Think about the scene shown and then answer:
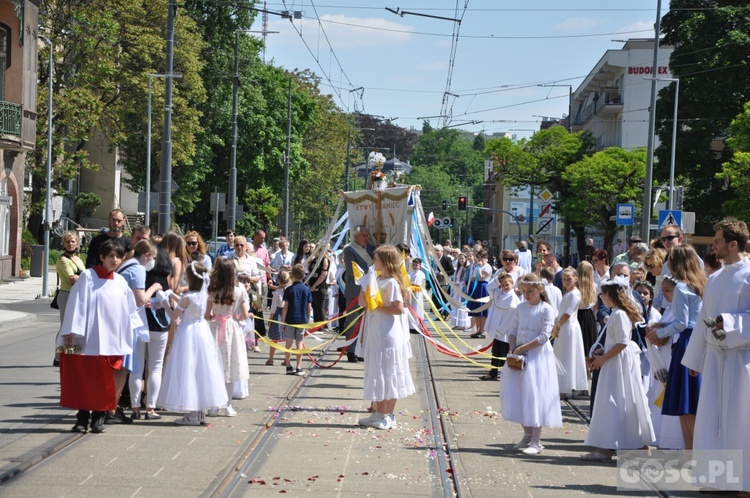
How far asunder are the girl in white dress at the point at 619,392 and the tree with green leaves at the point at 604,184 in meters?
46.0

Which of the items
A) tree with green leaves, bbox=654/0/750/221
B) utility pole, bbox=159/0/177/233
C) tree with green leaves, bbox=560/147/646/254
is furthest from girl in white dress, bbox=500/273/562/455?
tree with green leaves, bbox=560/147/646/254

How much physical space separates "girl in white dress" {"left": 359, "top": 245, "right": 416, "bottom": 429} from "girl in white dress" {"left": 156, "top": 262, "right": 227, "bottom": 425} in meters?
1.47

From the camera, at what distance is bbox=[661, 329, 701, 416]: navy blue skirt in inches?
353

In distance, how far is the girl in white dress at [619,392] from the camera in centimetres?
960

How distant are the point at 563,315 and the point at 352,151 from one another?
238ft

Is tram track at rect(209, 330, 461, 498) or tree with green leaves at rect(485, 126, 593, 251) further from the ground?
tree with green leaves at rect(485, 126, 593, 251)

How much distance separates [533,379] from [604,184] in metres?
47.0

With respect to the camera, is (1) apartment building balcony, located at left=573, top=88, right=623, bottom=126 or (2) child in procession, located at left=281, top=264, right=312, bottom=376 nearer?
(2) child in procession, located at left=281, top=264, right=312, bottom=376

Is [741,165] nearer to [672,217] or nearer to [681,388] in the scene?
[672,217]

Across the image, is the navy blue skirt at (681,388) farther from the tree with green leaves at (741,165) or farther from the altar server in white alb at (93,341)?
the tree with green leaves at (741,165)

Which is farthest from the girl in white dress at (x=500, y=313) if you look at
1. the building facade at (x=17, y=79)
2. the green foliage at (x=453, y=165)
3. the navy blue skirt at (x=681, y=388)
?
the green foliage at (x=453, y=165)

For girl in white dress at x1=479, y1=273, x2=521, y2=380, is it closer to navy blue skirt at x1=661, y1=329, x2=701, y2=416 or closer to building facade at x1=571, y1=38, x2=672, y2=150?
navy blue skirt at x1=661, y1=329, x2=701, y2=416

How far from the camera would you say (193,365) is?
1084 cm

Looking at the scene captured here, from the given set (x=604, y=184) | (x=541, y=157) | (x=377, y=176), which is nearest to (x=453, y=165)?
(x=541, y=157)
